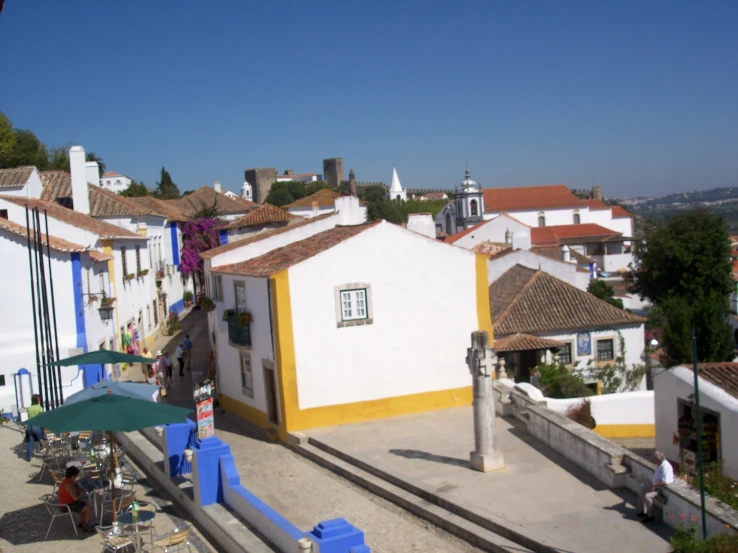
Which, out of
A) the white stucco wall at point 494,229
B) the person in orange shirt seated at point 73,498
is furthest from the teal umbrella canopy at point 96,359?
the white stucco wall at point 494,229

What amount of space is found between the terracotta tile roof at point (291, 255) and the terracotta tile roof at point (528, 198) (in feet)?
259

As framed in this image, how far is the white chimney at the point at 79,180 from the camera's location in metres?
29.1

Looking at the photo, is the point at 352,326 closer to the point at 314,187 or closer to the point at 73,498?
the point at 73,498

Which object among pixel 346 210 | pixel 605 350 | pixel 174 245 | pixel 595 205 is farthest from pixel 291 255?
pixel 595 205

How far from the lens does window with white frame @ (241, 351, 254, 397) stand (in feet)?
67.4

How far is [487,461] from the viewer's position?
14422mm

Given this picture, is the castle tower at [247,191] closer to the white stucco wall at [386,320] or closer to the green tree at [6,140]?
the green tree at [6,140]

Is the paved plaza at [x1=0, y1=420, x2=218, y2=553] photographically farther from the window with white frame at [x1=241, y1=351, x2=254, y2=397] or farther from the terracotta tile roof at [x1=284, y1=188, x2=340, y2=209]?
the terracotta tile roof at [x1=284, y1=188, x2=340, y2=209]

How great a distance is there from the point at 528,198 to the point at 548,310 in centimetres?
7615

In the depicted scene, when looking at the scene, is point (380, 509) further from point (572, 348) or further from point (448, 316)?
point (572, 348)

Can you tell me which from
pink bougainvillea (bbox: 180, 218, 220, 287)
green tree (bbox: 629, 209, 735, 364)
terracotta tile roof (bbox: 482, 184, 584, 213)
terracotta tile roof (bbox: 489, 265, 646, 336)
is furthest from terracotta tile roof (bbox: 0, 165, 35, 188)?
terracotta tile roof (bbox: 482, 184, 584, 213)

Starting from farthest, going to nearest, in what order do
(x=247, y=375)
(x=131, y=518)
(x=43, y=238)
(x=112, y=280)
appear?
(x=112, y=280), (x=43, y=238), (x=247, y=375), (x=131, y=518)

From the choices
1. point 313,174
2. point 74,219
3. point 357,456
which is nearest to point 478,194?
point 74,219

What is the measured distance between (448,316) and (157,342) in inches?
687
